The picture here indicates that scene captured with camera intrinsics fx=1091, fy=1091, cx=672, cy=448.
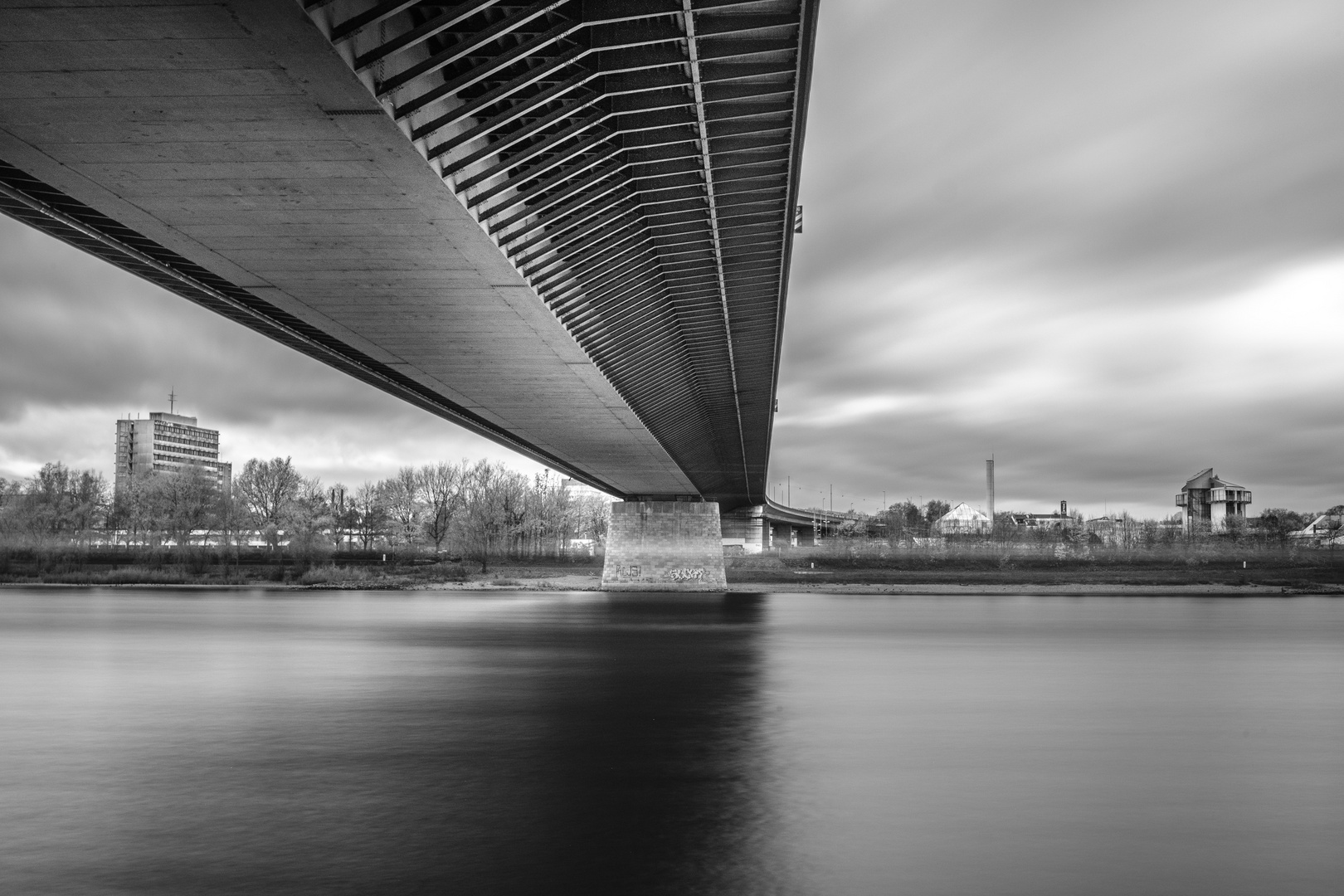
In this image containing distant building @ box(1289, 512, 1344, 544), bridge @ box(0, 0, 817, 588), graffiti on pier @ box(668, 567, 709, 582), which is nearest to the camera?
bridge @ box(0, 0, 817, 588)

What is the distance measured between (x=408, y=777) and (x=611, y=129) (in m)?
8.97

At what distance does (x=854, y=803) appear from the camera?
12.1 m

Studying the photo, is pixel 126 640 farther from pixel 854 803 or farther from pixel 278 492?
pixel 278 492

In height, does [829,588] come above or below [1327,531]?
below

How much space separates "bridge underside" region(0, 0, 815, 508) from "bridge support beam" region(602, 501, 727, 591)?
4213 cm

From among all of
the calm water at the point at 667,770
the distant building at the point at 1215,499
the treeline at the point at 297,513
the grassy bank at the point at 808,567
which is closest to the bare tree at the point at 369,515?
the treeline at the point at 297,513

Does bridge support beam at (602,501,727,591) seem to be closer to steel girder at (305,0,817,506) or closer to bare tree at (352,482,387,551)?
steel girder at (305,0,817,506)

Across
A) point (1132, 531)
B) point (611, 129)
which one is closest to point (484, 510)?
point (1132, 531)

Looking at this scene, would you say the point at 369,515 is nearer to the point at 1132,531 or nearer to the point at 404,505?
the point at 404,505

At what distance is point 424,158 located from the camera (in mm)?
13031

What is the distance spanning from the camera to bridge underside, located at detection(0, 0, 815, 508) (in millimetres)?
10758

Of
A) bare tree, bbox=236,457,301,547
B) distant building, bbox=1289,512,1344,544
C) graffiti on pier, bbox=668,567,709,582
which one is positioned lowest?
graffiti on pier, bbox=668,567,709,582

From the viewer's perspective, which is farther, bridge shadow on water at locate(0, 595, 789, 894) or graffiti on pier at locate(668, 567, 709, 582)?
graffiti on pier at locate(668, 567, 709, 582)

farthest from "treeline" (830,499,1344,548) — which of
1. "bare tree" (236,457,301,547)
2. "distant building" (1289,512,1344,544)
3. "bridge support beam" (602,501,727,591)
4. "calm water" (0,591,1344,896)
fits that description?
"calm water" (0,591,1344,896)
